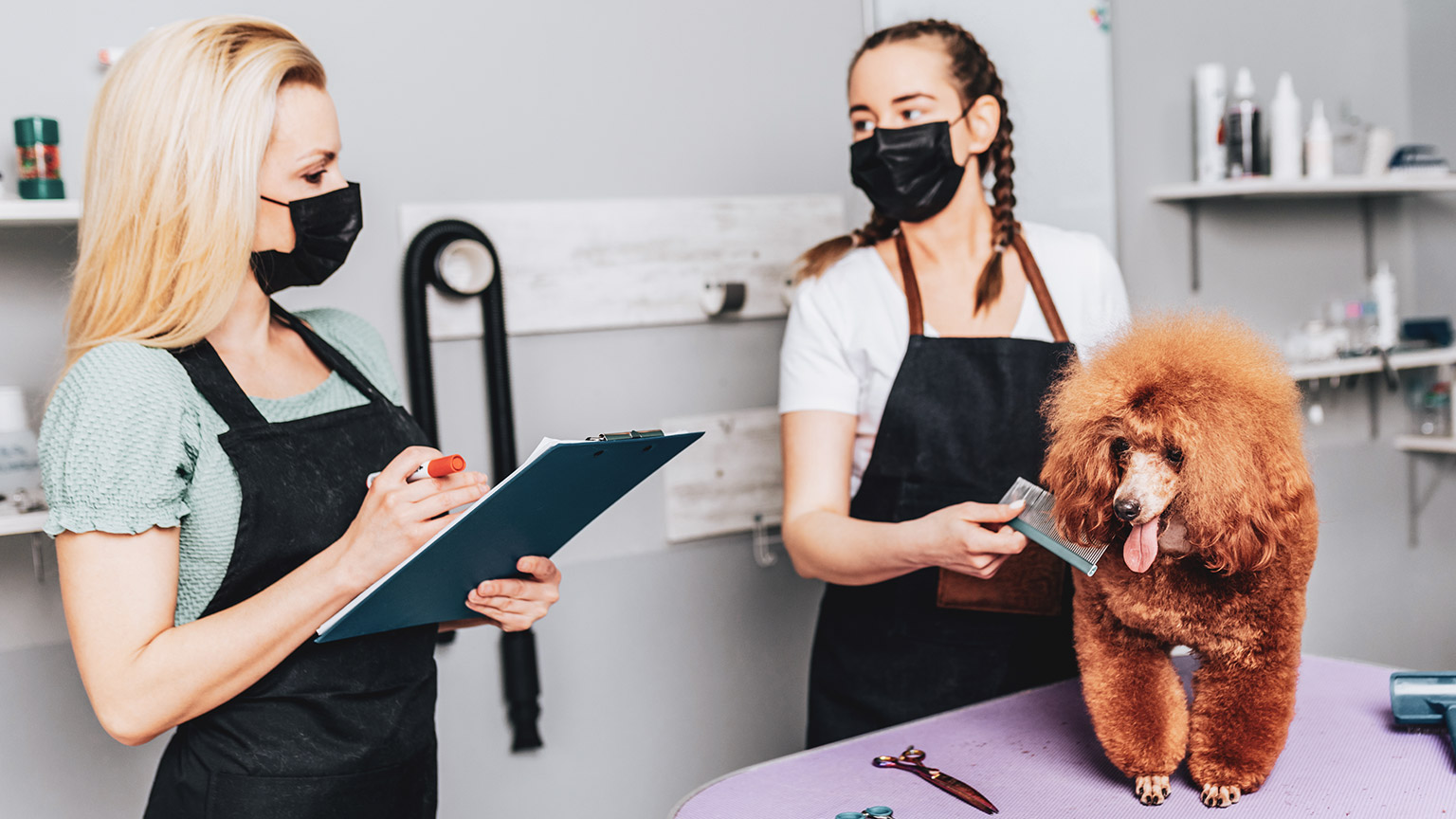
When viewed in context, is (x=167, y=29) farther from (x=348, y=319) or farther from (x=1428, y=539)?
(x=1428, y=539)

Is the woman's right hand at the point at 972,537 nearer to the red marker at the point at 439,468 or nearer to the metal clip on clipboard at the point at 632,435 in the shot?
the metal clip on clipboard at the point at 632,435

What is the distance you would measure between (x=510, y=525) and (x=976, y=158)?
0.89 meters

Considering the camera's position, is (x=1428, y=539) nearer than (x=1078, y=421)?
No

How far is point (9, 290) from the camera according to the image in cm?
163

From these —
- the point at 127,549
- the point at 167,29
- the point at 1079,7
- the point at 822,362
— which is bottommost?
the point at 127,549

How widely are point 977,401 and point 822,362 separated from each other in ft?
0.73

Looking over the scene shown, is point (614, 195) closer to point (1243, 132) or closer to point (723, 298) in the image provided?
point (723, 298)

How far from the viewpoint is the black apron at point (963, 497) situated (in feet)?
4.72

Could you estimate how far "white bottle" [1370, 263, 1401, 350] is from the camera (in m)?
2.80

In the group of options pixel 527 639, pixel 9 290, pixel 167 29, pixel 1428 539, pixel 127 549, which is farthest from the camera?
pixel 1428 539

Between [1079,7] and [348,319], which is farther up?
[1079,7]

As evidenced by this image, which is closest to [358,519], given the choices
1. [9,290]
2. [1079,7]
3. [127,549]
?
[127,549]

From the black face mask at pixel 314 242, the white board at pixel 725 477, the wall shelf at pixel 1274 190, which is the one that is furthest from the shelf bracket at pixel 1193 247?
the black face mask at pixel 314 242

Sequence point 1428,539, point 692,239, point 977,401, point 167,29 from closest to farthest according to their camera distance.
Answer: point 167,29, point 977,401, point 692,239, point 1428,539
